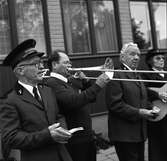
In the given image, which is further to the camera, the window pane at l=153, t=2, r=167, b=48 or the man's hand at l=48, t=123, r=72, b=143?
the window pane at l=153, t=2, r=167, b=48

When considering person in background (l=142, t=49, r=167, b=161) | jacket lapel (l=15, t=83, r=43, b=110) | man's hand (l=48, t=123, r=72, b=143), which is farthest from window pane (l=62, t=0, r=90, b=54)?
man's hand (l=48, t=123, r=72, b=143)

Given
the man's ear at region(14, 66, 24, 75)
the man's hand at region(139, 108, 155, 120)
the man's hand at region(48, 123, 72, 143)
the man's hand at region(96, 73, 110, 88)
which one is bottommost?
the man's hand at region(139, 108, 155, 120)

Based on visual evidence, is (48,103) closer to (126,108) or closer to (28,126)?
(28,126)

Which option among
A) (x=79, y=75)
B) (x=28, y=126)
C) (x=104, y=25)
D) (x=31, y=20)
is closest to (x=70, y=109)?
(x=79, y=75)

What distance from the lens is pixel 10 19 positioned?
6934 millimetres

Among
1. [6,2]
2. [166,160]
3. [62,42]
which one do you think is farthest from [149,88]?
[6,2]

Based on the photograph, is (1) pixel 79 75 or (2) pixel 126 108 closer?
(2) pixel 126 108

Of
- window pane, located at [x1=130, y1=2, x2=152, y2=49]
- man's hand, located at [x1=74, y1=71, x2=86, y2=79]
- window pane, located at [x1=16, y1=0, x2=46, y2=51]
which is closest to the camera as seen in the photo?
man's hand, located at [x1=74, y1=71, x2=86, y2=79]

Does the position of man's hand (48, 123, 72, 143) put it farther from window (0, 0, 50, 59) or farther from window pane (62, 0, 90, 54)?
window pane (62, 0, 90, 54)

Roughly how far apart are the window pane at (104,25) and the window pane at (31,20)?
4.77 ft

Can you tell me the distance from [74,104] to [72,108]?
4.4 inches

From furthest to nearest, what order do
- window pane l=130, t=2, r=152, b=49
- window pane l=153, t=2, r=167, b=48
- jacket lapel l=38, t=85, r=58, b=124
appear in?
window pane l=153, t=2, r=167, b=48
window pane l=130, t=2, r=152, b=49
jacket lapel l=38, t=85, r=58, b=124

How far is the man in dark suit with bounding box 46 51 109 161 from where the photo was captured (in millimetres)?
3580

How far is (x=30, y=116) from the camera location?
Result: 278 cm
